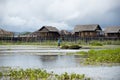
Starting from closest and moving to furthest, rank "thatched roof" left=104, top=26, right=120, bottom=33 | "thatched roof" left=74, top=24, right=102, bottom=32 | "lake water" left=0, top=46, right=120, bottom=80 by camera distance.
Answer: "lake water" left=0, top=46, right=120, bottom=80, "thatched roof" left=74, top=24, right=102, bottom=32, "thatched roof" left=104, top=26, right=120, bottom=33

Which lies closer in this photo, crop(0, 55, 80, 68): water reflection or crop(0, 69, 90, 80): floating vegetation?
crop(0, 69, 90, 80): floating vegetation

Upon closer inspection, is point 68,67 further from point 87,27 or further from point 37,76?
point 87,27

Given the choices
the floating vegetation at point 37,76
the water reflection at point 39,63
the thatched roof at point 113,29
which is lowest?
the floating vegetation at point 37,76

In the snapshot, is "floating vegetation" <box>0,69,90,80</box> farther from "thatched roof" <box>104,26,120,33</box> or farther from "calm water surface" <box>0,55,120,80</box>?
"thatched roof" <box>104,26,120,33</box>

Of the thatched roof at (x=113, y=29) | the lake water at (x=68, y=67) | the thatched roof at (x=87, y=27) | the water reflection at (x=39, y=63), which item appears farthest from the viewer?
the thatched roof at (x=113, y=29)

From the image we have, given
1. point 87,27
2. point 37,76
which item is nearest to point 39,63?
point 37,76

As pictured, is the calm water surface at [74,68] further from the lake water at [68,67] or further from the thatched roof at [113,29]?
the thatched roof at [113,29]

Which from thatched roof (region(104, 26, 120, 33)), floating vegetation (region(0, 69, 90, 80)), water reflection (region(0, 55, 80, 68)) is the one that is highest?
thatched roof (region(104, 26, 120, 33))

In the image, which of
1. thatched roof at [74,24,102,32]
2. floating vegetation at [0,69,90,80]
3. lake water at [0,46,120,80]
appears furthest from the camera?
thatched roof at [74,24,102,32]

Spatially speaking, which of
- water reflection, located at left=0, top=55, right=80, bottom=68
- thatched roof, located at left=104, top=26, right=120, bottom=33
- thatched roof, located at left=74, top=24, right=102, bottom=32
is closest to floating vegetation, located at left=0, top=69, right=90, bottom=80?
water reflection, located at left=0, top=55, right=80, bottom=68

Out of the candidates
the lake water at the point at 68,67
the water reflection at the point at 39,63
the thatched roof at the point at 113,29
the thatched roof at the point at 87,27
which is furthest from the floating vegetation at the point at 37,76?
the thatched roof at the point at 113,29

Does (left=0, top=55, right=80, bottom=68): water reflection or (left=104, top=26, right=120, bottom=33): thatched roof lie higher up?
(left=104, top=26, right=120, bottom=33): thatched roof

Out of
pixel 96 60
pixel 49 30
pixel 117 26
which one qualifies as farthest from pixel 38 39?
pixel 96 60

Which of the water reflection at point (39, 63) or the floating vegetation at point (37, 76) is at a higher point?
the water reflection at point (39, 63)
